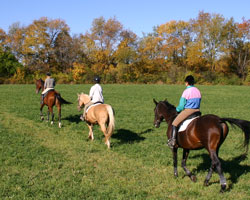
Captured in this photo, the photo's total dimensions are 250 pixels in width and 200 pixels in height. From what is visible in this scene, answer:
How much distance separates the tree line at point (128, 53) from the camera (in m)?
58.6

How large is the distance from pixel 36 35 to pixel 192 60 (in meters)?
35.9

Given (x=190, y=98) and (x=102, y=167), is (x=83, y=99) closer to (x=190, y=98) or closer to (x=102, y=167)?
(x=102, y=167)

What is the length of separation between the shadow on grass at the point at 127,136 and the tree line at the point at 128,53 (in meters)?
45.5

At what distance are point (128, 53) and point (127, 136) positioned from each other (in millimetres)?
51998

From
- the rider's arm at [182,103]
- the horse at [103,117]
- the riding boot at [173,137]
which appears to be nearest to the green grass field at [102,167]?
the horse at [103,117]

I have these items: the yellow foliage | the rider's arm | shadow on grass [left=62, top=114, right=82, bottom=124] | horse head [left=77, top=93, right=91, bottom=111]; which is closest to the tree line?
the yellow foliage

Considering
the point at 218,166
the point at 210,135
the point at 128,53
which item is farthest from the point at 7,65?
the point at 218,166

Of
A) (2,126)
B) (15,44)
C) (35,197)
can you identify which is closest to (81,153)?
(35,197)

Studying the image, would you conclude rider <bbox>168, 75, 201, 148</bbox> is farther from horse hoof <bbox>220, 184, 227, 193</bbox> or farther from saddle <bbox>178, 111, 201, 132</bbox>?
horse hoof <bbox>220, 184, 227, 193</bbox>

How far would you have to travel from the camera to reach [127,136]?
11.1 metres

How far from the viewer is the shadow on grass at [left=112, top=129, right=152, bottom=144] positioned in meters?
10.5

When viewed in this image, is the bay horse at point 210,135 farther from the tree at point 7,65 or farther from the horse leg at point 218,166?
the tree at point 7,65

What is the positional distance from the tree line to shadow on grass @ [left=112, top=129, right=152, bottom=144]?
45456 mm

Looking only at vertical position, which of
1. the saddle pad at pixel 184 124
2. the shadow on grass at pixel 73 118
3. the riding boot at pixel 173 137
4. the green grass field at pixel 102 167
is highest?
the saddle pad at pixel 184 124
